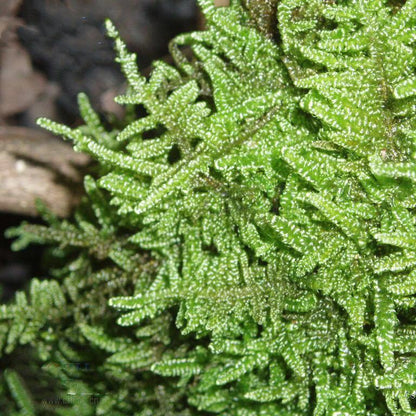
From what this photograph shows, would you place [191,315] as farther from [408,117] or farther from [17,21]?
[17,21]

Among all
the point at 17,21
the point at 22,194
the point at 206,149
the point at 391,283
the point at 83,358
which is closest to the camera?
the point at 391,283

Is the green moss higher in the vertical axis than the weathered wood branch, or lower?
lower

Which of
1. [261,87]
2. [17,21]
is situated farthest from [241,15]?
[17,21]

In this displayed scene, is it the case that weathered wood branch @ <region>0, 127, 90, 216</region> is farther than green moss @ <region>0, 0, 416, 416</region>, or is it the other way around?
weathered wood branch @ <region>0, 127, 90, 216</region>

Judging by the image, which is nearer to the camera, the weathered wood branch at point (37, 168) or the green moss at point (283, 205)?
the green moss at point (283, 205)

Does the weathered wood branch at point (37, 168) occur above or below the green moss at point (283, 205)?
above

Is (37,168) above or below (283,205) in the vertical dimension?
above

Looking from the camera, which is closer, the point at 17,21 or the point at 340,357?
the point at 340,357

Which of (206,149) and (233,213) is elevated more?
(206,149)

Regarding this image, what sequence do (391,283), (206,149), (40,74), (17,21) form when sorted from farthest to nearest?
1. (40,74)
2. (17,21)
3. (206,149)
4. (391,283)

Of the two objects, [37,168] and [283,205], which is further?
[37,168]

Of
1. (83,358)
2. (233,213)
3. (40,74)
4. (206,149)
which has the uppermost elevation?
(40,74)
